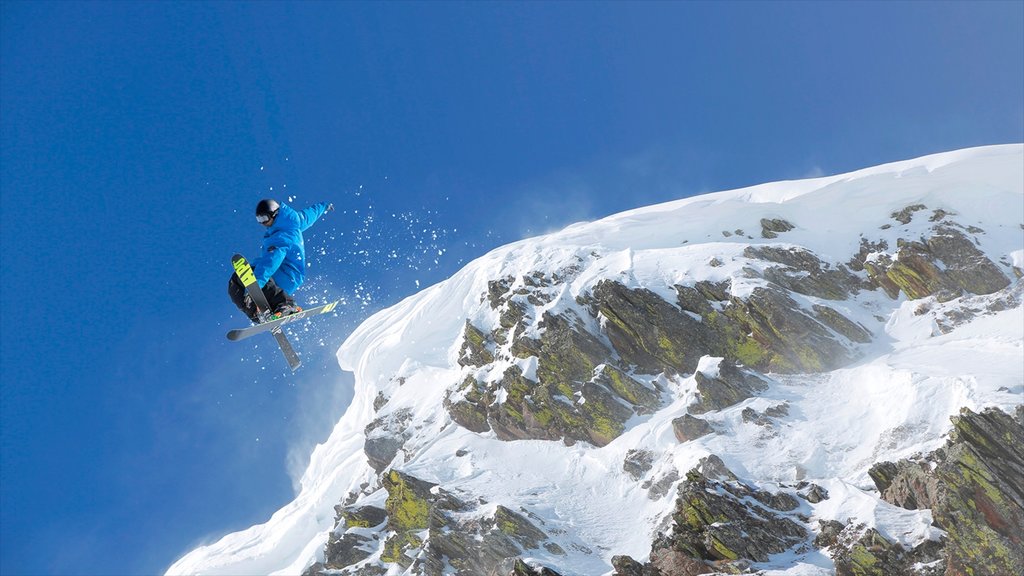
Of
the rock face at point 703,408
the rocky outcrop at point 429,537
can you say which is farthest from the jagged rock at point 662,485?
the rocky outcrop at point 429,537

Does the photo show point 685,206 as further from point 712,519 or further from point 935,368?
point 712,519

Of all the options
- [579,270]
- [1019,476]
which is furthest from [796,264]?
[1019,476]

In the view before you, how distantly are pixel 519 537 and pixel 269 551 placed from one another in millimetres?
34157

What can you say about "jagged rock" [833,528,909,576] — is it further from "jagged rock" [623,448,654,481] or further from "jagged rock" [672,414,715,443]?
"jagged rock" [623,448,654,481]

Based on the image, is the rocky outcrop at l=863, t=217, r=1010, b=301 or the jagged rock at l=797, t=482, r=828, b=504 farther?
the rocky outcrop at l=863, t=217, r=1010, b=301

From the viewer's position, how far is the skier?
1502 centimetres

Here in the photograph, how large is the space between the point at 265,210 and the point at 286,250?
3.44ft

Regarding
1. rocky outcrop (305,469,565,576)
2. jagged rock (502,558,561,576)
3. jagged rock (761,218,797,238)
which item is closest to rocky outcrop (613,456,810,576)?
jagged rock (502,558,561,576)

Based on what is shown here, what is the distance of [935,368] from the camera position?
35.1m

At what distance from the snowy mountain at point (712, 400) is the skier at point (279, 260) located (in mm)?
17810

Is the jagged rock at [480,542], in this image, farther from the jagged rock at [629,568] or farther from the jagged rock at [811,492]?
the jagged rock at [811,492]

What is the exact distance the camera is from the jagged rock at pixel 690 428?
38781 millimetres

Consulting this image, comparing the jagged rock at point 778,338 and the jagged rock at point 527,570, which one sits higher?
the jagged rock at point 778,338

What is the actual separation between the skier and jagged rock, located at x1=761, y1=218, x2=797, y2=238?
45.7 metres
